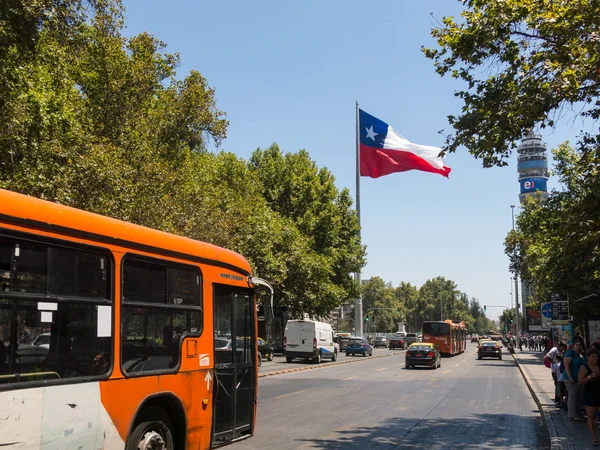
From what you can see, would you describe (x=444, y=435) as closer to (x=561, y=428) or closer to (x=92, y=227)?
(x=561, y=428)

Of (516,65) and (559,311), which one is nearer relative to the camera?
(516,65)

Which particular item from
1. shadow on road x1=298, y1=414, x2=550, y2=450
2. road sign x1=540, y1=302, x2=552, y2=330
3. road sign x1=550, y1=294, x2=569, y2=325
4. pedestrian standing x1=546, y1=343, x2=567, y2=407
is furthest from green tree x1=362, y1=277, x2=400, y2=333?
shadow on road x1=298, y1=414, x2=550, y2=450

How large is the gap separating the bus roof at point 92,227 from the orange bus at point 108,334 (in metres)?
0.01

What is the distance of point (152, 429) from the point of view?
660 cm

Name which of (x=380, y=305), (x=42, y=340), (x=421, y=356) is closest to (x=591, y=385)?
(x=42, y=340)

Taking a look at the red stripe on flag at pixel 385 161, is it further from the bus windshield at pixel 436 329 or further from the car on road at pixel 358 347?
the bus windshield at pixel 436 329

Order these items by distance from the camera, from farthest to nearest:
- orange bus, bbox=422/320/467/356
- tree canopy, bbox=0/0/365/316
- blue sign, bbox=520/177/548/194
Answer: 1. blue sign, bbox=520/177/548/194
2. orange bus, bbox=422/320/467/356
3. tree canopy, bbox=0/0/365/316

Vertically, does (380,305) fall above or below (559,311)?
below

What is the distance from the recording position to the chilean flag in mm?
29938

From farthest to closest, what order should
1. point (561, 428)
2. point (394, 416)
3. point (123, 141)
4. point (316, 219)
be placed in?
point (316, 219)
point (123, 141)
point (394, 416)
point (561, 428)

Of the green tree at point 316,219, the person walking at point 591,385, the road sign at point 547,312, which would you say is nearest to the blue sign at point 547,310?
the road sign at point 547,312

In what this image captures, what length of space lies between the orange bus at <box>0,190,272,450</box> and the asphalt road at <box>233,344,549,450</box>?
3088 mm

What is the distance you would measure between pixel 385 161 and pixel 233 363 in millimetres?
25391

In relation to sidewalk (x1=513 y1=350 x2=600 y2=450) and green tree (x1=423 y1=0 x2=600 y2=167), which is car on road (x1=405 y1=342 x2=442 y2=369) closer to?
sidewalk (x1=513 y1=350 x2=600 y2=450)
